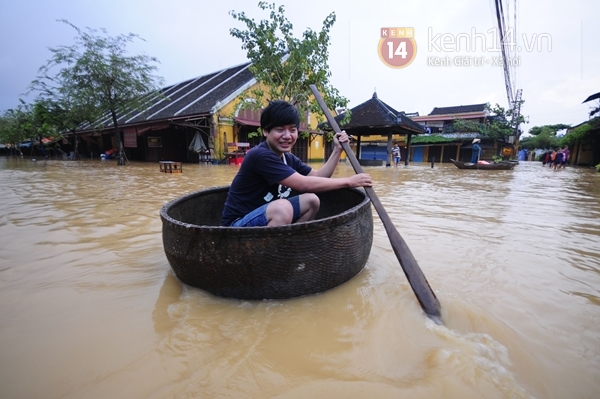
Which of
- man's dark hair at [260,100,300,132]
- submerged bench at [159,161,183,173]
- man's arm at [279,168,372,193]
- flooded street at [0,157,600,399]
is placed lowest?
flooded street at [0,157,600,399]

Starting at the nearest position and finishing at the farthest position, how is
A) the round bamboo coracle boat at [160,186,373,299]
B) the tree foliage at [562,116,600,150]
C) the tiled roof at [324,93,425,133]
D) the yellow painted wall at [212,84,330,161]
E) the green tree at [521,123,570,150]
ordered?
the round bamboo coracle boat at [160,186,373,299], the yellow painted wall at [212,84,330,161], the tiled roof at [324,93,425,133], the tree foliage at [562,116,600,150], the green tree at [521,123,570,150]

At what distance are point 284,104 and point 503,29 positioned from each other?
64.1 ft

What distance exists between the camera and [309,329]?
132 centimetres

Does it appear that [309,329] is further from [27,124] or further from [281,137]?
[27,124]

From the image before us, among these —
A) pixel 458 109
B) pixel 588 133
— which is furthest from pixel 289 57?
pixel 458 109

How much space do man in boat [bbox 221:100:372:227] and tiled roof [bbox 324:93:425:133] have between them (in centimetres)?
1207

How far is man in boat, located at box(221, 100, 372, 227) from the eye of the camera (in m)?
1.65

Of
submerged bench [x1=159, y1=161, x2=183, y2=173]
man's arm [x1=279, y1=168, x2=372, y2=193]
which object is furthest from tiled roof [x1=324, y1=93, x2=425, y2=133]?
man's arm [x1=279, y1=168, x2=372, y2=193]

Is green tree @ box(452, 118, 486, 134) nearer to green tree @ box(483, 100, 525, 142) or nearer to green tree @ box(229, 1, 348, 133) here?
green tree @ box(483, 100, 525, 142)

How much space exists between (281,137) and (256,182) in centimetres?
32

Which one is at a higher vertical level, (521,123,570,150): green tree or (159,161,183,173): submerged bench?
(521,123,570,150): green tree

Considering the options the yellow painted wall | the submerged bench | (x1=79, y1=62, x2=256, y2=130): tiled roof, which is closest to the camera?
the submerged bench

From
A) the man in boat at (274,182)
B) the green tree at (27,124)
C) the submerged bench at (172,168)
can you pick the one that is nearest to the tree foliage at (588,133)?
the submerged bench at (172,168)

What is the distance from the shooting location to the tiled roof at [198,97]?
13.3 meters
